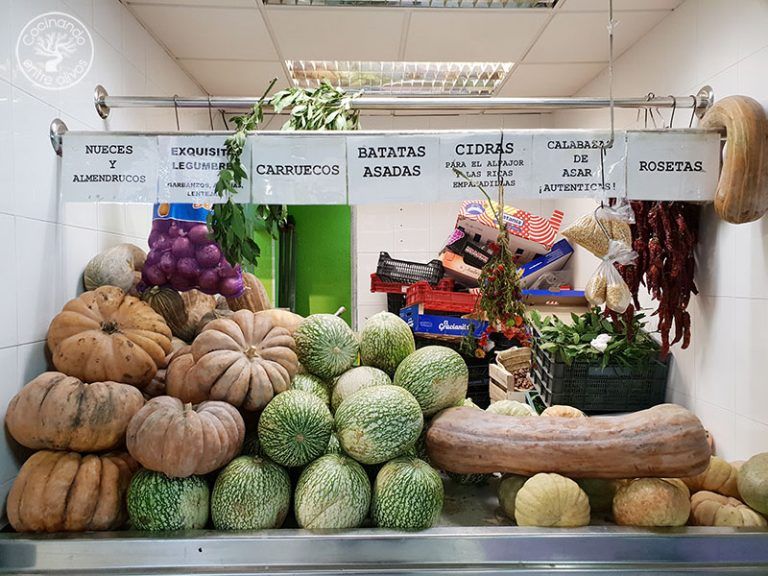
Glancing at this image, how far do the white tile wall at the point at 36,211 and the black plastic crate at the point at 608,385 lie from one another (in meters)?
2.34

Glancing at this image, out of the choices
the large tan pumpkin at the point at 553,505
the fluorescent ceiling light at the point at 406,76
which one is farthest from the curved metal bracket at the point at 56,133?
the large tan pumpkin at the point at 553,505

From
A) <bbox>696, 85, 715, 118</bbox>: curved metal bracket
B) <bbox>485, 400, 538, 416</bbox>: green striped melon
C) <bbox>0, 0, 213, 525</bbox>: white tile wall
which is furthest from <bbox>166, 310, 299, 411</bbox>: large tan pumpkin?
<bbox>696, 85, 715, 118</bbox>: curved metal bracket

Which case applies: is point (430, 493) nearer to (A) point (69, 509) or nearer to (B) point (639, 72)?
(A) point (69, 509)

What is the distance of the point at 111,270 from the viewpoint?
2.36m

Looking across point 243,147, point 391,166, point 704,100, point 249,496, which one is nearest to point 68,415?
point 249,496

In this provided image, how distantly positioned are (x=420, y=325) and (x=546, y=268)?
1066 mm

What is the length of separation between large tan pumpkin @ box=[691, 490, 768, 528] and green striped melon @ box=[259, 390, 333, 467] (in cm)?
126

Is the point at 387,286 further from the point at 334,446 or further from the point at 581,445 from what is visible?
the point at 581,445

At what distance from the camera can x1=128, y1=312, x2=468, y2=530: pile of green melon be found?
5.42ft

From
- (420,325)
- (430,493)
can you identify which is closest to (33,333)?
(430,493)

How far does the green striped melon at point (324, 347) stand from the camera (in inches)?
81.6

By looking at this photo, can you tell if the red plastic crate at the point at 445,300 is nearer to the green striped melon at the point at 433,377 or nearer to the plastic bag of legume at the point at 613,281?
Result: the plastic bag of legume at the point at 613,281

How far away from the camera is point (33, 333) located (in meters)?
2.01

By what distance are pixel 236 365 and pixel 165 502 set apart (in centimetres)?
47
